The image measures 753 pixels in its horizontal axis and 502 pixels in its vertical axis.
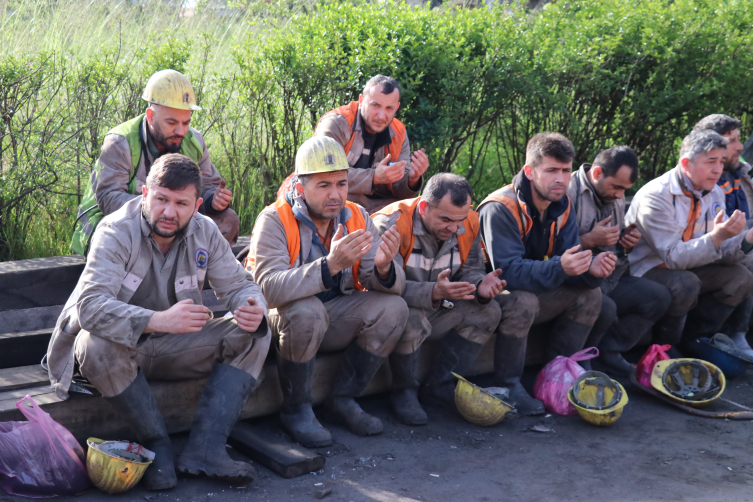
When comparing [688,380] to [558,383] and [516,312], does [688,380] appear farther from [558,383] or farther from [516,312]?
[516,312]

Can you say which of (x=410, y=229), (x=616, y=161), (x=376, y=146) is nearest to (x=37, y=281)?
(x=410, y=229)

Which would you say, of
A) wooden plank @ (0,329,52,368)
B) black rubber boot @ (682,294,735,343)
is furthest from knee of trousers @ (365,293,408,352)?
black rubber boot @ (682,294,735,343)

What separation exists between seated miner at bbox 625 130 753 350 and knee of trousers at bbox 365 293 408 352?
2.33 metres

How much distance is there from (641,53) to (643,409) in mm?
3667

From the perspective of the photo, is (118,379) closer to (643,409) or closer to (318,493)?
(318,493)

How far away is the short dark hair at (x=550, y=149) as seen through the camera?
5059mm

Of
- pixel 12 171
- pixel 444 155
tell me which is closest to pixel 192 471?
pixel 12 171

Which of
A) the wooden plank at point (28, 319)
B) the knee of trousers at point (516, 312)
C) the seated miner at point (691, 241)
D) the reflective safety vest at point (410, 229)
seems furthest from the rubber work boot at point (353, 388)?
the seated miner at point (691, 241)

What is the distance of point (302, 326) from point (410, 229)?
1.08 meters

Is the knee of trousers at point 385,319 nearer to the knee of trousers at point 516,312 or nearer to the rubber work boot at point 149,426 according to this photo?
the knee of trousers at point 516,312

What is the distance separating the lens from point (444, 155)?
7090 millimetres

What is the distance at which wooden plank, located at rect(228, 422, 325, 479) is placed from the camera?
3891mm

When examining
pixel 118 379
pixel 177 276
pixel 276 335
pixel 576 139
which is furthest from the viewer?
pixel 576 139

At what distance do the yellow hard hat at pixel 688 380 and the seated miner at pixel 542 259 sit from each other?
55 centimetres
